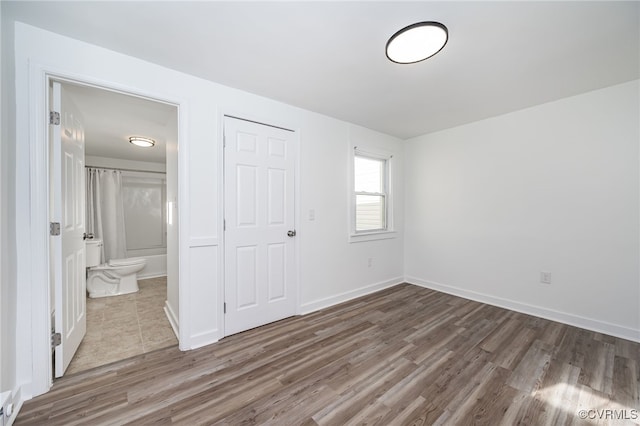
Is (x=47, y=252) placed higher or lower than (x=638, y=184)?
lower

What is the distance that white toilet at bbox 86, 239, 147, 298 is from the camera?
12.0 feet

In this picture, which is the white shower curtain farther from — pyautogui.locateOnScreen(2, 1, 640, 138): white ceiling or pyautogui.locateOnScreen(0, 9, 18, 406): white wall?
pyautogui.locateOnScreen(2, 1, 640, 138): white ceiling

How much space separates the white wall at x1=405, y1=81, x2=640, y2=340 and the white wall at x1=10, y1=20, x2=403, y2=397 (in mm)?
819

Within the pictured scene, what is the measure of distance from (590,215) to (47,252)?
466 centimetres

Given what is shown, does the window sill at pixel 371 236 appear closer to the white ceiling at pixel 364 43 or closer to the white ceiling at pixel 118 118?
the white ceiling at pixel 364 43

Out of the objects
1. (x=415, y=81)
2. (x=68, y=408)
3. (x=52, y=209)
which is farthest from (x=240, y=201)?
(x=415, y=81)

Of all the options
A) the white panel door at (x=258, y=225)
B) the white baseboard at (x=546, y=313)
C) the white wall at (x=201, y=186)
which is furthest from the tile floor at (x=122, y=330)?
the white baseboard at (x=546, y=313)

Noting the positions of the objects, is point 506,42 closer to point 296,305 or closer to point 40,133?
point 296,305

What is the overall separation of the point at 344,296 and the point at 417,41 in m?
2.81

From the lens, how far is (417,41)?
162cm

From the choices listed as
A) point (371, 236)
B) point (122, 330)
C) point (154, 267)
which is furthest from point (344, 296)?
point (154, 267)

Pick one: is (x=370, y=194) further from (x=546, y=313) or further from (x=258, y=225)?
(x=546, y=313)

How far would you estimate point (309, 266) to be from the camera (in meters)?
2.98

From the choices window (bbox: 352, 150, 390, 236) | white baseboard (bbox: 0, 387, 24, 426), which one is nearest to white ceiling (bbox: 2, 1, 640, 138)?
→ window (bbox: 352, 150, 390, 236)
